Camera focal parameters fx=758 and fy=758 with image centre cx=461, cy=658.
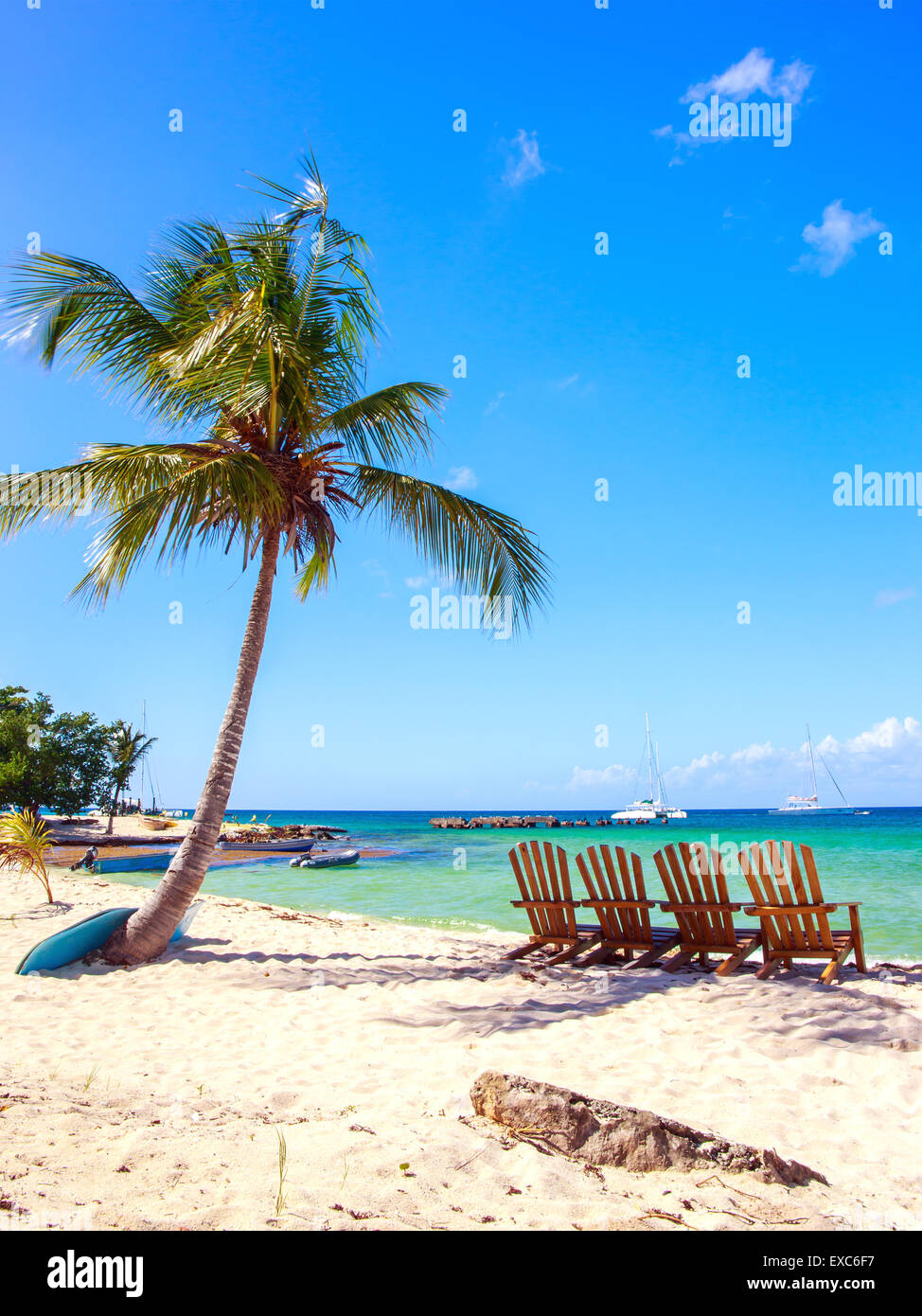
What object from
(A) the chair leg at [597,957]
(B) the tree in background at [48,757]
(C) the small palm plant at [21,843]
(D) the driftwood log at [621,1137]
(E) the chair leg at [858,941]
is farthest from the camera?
(B) the tree in background at [48,757]

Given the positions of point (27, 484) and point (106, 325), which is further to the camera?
point (106, 325)

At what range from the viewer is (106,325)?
29.1 feet

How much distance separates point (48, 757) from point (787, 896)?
50.8 m

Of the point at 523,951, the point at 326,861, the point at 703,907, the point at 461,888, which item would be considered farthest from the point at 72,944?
the point at 326,861

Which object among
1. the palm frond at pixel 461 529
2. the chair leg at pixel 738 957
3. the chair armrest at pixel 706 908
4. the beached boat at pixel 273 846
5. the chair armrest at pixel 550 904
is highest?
the palm frond at pixel 461 529

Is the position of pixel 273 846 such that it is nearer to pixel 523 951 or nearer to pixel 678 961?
pixel 523 951

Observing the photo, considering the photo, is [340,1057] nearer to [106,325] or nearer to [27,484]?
[27,484]

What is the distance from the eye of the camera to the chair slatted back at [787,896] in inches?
274

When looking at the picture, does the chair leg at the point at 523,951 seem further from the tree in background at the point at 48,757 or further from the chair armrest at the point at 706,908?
the tree in background at the point at 48,757

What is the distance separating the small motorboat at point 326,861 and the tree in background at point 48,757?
83.4 ft

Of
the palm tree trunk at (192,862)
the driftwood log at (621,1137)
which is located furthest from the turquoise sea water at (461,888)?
the driftwood log at (621,1137)

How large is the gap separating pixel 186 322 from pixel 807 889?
29.7ft

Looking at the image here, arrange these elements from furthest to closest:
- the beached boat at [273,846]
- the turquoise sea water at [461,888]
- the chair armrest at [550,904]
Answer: the beached boat at [273,846]
the turquoise sea water at [461,888]
the chair armrest at [550,904]
